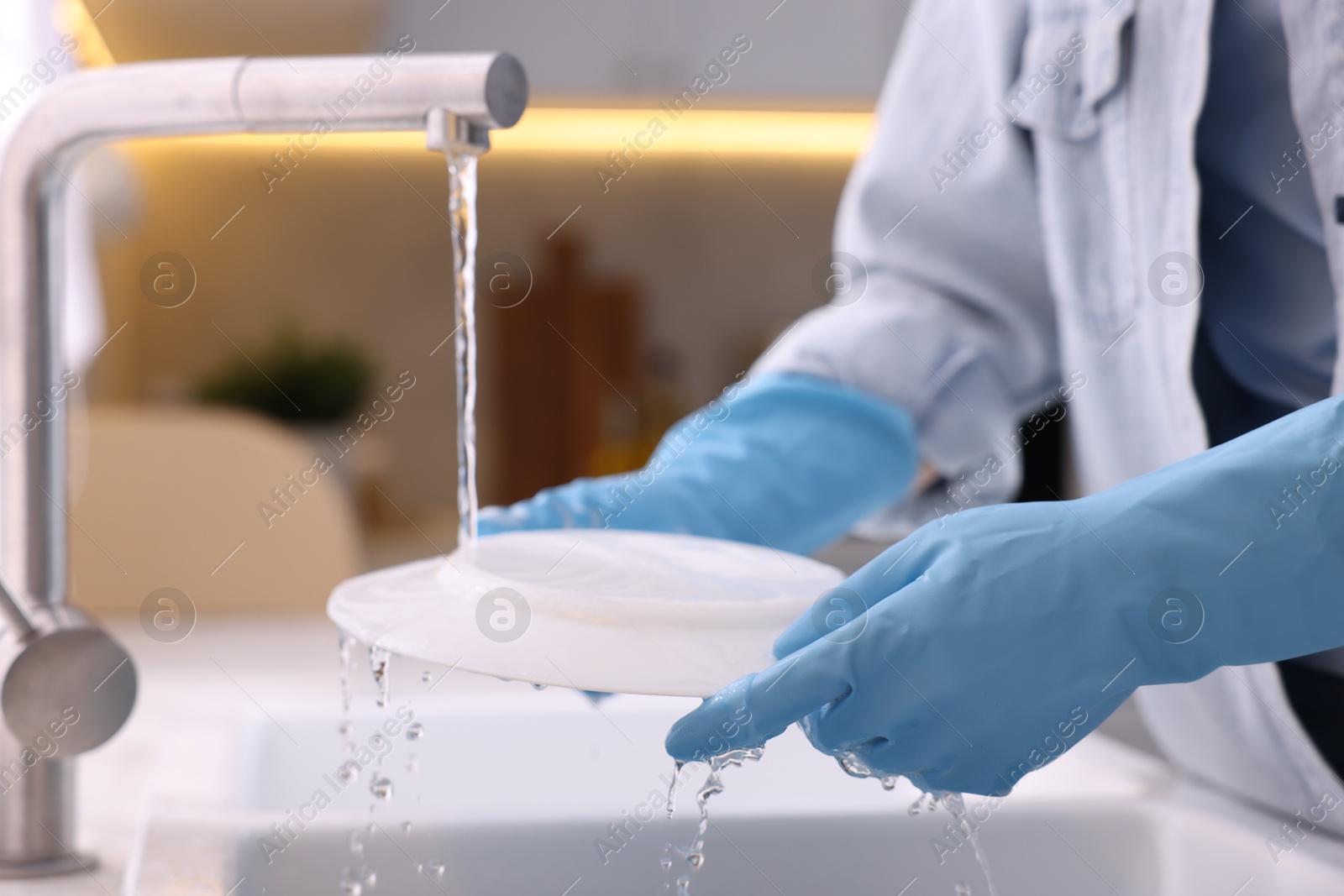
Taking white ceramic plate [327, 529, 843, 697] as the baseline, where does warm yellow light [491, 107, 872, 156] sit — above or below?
above

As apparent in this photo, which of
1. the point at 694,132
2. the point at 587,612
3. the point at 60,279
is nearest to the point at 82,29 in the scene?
the point at 694,132

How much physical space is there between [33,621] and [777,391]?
0.47 m

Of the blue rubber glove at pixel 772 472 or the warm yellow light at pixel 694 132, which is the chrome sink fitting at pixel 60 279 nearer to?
the blue rubber glove at pixel 772 472

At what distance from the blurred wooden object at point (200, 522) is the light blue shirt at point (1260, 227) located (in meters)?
0.98

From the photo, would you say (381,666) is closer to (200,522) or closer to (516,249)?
(200,522)

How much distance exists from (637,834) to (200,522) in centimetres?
95

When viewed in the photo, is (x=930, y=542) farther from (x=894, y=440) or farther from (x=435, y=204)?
(x=435, y=204)

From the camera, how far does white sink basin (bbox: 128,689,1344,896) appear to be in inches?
21.7

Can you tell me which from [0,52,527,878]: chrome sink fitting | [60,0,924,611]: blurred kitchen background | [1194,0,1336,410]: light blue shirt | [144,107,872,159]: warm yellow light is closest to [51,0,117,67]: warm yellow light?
[60,0,924,611]: blurred kitchen background

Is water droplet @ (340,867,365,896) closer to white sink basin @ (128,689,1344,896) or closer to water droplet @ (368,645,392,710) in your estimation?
white sink basin @ (128,689,1344,896)

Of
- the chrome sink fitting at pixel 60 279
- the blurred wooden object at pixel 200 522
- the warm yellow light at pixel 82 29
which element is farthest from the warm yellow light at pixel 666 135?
the chrome sink fitting at pixel 60 279

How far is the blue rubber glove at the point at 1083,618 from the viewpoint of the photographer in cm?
39

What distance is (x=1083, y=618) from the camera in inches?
15.9

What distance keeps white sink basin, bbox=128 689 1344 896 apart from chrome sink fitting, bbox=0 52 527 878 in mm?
73
